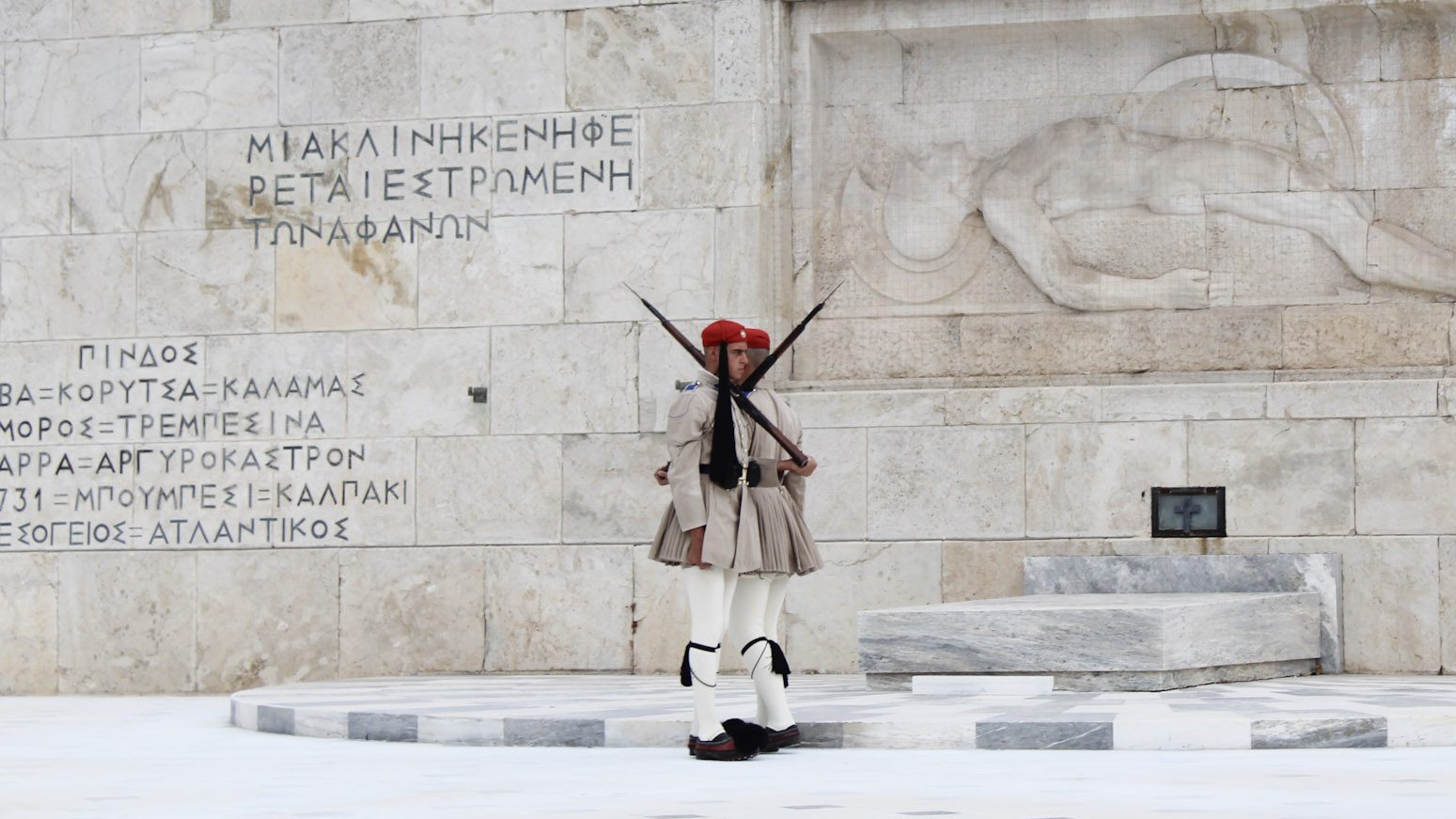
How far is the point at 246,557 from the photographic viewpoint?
1412 centimetres

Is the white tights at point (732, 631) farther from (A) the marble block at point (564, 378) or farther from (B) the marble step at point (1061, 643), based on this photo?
(A) the marble block at point (564, 378)

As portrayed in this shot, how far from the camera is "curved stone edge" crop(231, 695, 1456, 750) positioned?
888cm

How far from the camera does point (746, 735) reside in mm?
9055

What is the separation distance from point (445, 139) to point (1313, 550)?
5914 millimetres

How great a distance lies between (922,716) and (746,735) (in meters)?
0.91

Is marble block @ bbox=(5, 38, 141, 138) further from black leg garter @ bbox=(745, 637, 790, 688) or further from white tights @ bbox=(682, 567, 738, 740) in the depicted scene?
black leg garter @ bbox=(745, 637, 790, 688)

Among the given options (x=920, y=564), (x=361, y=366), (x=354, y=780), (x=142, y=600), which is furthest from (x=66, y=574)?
(x=354, y=780)

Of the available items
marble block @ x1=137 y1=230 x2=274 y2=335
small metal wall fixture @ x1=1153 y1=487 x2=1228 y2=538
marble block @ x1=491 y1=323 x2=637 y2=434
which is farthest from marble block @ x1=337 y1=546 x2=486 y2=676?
small metal wall fixture @ x1=1153 y1=487 x2=1228 y2=538

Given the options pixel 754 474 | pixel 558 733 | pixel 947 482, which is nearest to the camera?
pixel 754 474

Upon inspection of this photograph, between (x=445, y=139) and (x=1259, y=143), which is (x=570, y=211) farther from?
(x=1259, y=143)

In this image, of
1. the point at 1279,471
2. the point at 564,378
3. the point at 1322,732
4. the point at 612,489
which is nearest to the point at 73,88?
the point at 564,378

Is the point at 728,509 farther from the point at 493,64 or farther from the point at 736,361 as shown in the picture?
the point at 493,64

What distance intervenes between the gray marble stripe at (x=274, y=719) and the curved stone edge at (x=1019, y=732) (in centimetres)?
69

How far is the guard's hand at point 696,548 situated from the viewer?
8992mm
